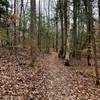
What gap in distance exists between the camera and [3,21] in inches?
800

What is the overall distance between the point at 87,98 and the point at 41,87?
79.7 inches

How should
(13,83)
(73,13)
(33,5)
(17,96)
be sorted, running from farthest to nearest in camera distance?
(73,13) < (33,5) < (13,83) < (17,96)

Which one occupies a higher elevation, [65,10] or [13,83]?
[65,10]

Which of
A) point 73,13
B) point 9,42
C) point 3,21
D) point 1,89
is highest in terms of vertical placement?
point 73,13

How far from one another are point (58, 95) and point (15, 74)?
3123mm

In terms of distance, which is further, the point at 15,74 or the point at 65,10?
the point at 65,10

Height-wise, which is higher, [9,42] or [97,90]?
[9,42]

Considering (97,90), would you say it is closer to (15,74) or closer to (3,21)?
(15,74)

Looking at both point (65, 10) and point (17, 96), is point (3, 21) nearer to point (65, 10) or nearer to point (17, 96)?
point (65, 10)

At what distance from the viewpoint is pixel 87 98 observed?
26.4 feet

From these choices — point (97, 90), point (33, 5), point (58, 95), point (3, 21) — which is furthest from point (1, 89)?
point (3, 21)

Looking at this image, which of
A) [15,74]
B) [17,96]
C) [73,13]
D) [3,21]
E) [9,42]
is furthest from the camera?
[73,13]

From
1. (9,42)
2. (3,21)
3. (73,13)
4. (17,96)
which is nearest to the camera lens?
(17,96)

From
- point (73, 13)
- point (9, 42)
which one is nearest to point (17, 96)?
point (9, 42)
